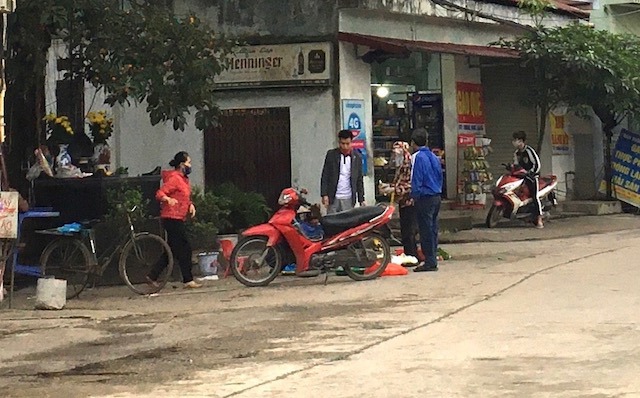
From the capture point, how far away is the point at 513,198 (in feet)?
67.5

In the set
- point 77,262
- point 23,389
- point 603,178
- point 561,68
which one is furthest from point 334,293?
point 603,178

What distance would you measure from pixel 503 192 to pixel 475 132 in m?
3.46

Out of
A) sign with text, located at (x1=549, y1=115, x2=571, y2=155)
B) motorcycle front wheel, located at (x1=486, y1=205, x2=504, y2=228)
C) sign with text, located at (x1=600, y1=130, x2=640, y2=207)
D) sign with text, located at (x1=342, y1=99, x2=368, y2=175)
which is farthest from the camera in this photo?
sign with text, located at (x1=549, y1=115, x2=571, y2=155)

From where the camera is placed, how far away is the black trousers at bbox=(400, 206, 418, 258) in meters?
15.1

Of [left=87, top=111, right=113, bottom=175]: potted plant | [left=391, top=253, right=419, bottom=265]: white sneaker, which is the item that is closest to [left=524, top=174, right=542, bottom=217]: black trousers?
[left=391, top=253, right=419, bottom=265]: white sneaker

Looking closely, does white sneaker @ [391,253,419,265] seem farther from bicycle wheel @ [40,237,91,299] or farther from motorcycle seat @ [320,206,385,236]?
bicycle wheel @ [40,237,91,299]

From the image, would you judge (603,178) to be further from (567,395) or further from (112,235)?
(567,395)

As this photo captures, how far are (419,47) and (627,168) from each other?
7.84 metres

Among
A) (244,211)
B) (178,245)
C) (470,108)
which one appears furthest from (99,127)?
(470,108)

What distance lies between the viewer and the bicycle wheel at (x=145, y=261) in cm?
1352

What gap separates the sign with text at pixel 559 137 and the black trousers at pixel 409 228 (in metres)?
11.2

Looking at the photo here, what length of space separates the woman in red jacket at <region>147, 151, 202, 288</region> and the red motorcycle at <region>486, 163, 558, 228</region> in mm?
8269

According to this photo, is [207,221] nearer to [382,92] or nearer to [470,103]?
Answer: [382,92]

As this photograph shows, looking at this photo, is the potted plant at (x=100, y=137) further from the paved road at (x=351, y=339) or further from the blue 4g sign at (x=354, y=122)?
the blue 4g sign at (x=354, y=122)
